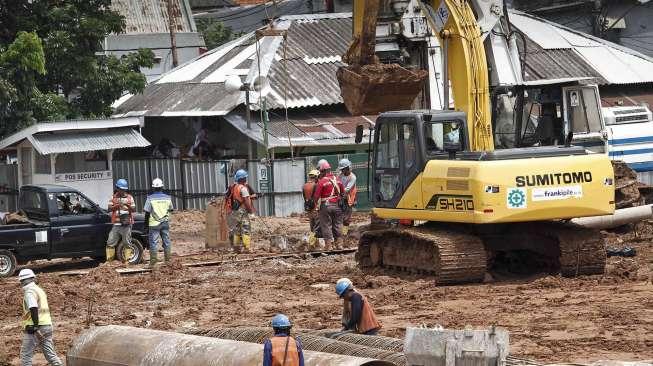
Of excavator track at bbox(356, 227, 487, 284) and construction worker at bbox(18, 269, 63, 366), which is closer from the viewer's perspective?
construction worker at bbox(18, 269, 63, 366)

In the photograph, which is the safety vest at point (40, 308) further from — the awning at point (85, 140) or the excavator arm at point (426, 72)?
the awning at point (85, 140)

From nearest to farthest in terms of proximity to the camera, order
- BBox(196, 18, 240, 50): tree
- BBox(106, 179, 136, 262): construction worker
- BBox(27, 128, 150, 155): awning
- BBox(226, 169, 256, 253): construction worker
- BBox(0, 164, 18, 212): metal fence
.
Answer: BBox(106, 179, 136, 262): construction worker < BBox(226, 169, 256, 253): construction worker < BBox(27, 128, 150, 155): awning < BBox(0, 164, 18, 212): metal fence < BBox(196, 18, 240, 50): tree

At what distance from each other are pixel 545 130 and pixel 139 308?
24.2ft

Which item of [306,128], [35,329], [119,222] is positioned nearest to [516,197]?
[35,329]

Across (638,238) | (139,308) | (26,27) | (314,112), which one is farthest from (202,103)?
(139,308)

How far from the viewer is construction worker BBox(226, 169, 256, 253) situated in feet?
90.9

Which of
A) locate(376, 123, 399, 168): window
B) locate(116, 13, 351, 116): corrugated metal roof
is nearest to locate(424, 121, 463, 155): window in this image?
locate(376, 123, 399, 168): window

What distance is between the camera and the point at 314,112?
40.9 meters

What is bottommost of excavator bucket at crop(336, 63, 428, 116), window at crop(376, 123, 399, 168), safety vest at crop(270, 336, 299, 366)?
safety vest at crop(270, 336, 299, 366)

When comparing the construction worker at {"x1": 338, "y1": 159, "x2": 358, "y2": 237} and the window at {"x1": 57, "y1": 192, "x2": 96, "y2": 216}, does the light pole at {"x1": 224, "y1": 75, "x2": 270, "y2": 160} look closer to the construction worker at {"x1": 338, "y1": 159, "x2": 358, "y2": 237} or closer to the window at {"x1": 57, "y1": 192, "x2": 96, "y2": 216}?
the construction worker at {"x1": 338, "y1": 159, "x2": 358, "y2": 237}

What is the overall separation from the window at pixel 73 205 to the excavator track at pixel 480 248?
715 cm

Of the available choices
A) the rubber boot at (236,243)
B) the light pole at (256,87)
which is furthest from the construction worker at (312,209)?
the light pole at (256,87)

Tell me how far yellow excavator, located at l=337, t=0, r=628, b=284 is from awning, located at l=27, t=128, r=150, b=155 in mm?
12648

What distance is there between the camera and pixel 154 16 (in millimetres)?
55531
